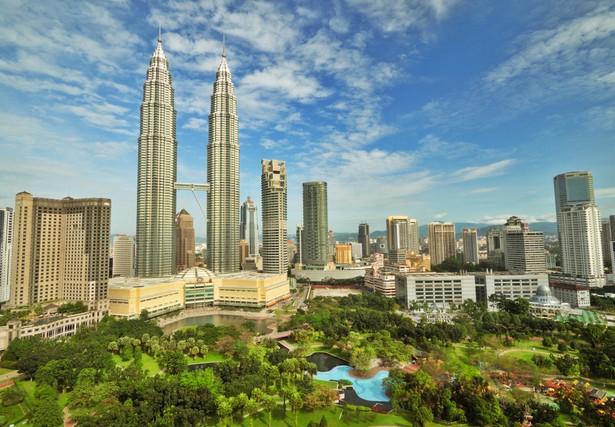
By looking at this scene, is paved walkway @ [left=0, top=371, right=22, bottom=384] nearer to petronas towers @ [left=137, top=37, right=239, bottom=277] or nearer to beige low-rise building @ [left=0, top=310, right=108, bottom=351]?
beige low-rise building @ [left=0, top=310, right=108, bottom=351]

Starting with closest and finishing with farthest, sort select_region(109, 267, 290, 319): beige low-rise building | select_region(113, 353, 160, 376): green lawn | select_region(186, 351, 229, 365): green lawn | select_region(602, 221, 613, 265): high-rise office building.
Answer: select_region(113, 353, 160, 376): green lawn, select_region(186, 351, 229, 365): green lawn, select_region(109, 267, 290, 319): beige low-rise building, select_region(602, 221, 613, 265): high-rise office building

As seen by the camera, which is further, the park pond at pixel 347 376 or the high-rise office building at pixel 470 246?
the high-rise office building at pixel 470 246

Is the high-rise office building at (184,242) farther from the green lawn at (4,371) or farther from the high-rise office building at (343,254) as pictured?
the green lawn at (4,371)

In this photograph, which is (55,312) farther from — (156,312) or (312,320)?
(312,320)

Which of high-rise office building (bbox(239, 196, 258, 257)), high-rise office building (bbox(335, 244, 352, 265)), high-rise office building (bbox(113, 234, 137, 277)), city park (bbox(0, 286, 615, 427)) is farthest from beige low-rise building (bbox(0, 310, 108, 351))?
high-rise office building (bbox(239, 196, 258, 257))

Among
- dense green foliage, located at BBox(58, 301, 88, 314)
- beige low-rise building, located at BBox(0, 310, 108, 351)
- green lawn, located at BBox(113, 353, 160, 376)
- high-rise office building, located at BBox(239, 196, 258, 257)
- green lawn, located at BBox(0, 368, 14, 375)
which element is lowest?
green lawn, located at BBox(113, 353, 160, 376)

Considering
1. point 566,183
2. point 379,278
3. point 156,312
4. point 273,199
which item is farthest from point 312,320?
point 566,183

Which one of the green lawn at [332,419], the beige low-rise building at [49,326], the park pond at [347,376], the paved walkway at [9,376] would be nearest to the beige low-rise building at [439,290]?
the park pond at [347,376]
